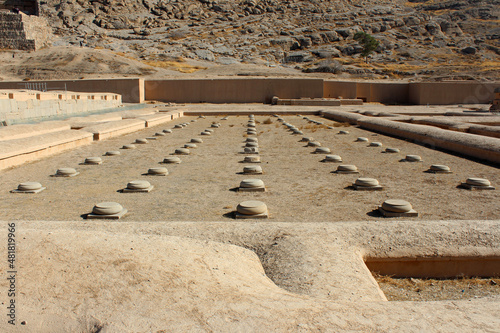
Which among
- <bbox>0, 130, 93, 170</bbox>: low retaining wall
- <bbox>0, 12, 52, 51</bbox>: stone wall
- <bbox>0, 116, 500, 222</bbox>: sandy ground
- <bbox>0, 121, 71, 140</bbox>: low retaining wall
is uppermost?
<bbox>0, 12, 52, 51</bbox>: stone wall

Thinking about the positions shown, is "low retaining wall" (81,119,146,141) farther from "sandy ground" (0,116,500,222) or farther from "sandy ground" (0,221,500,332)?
"sandy ground" (0,221,500,332)

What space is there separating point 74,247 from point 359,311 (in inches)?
69.7

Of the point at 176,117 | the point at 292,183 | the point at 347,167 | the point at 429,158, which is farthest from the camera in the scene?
the point at 176,117

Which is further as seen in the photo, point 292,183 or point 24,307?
point 292,183

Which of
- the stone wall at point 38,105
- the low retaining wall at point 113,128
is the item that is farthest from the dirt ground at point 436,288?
→ the stone wall at point 38,105

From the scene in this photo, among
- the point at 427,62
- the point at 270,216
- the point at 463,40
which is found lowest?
the point at 270,216

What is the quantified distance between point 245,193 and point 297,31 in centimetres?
6208

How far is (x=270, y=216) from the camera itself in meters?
4.71

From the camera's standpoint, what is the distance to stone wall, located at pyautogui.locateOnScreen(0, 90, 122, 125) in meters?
11.3

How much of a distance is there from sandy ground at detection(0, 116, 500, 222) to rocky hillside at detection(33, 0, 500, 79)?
33.2 metres

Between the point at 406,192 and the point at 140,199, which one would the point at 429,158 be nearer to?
the point at 406,192

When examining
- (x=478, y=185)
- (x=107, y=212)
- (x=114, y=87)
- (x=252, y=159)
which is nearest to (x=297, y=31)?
(x=114, y=87)

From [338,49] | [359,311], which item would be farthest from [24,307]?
[338,49]

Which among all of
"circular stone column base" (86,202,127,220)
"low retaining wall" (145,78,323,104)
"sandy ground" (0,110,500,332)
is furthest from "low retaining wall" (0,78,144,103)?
"circular stone column base" (86,202,127,220)
